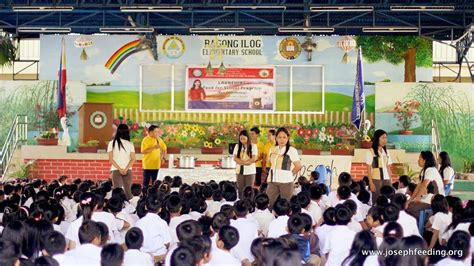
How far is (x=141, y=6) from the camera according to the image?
54.2ft

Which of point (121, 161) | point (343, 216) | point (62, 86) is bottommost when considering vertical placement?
point (343, 216)

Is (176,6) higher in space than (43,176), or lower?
higher

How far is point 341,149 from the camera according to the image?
18484 mm

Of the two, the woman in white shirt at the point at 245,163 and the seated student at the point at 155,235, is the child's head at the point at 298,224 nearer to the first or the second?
the seated student at the point at 155,235

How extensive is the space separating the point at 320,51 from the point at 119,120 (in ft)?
16.3

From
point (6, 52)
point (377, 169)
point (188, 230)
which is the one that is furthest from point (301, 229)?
point (6, 52)

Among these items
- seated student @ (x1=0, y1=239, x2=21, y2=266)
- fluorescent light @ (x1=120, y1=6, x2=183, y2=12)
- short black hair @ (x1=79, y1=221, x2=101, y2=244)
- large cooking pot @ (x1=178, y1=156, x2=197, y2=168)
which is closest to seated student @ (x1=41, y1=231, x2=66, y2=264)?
short black hair @ (x1=79, y1=221, x2=101, y2=244)

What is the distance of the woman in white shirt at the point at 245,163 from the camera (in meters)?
12.0

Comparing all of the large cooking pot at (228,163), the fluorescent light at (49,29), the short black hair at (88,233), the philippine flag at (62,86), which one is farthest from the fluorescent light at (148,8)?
the short black hair at (88,233)

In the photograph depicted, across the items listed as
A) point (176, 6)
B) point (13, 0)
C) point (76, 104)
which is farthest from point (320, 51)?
point (13, 0)

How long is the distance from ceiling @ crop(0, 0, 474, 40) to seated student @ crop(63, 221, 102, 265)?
489 inches

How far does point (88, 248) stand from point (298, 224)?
6.54 ft

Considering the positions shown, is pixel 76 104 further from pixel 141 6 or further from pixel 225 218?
pixel 225 218

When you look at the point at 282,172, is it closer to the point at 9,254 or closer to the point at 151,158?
the point at 151,158
